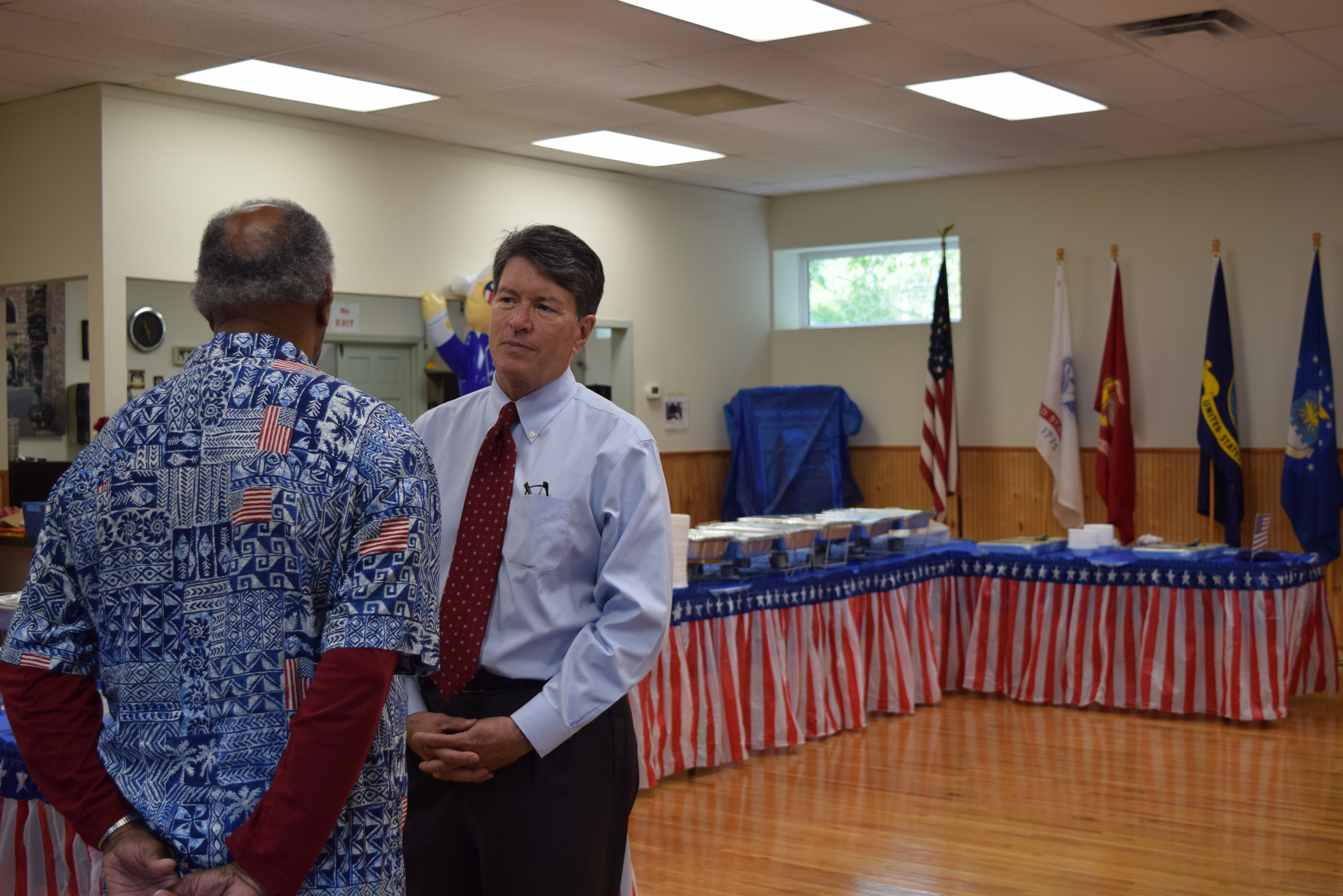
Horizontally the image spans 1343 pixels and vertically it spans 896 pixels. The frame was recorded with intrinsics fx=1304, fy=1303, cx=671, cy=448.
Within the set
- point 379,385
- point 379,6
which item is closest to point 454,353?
point 379,385

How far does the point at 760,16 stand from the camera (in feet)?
17.1

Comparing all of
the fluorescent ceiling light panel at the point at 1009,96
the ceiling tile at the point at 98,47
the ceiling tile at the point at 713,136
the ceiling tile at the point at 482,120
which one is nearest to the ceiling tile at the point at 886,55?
the fluorescent ceiling light panel at the point at 1009,96

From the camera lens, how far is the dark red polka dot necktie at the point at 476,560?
6.72 ft

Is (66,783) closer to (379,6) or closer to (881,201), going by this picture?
(379,6)

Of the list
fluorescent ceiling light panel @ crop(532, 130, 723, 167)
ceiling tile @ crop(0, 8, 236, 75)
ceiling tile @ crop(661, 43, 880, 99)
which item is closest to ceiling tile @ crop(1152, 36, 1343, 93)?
ceiling tile @ crop(661, 43, 880, 99)

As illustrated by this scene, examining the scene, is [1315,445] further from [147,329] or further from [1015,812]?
[147,329]

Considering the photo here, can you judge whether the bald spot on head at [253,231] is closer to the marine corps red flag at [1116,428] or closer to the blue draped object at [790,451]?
the marine corps red flag at [1116,428]

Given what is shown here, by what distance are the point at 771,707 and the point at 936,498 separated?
3.75 m

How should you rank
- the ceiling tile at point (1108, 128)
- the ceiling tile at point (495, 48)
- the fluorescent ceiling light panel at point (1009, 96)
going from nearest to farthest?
the ceiling tile at point (495, 48) < the fluorescent ceiling light panel at point (1009, 96) < the ceiling tile at point (1108, 128)

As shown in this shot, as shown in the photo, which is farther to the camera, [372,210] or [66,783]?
[372,210]

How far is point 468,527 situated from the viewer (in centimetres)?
212

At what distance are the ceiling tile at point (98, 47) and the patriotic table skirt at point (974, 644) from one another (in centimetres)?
318

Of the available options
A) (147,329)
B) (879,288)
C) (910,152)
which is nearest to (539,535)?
(147,329)

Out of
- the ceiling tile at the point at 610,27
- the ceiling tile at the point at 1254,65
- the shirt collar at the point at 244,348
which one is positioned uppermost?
the ceiling tile at the point at 1254,65
